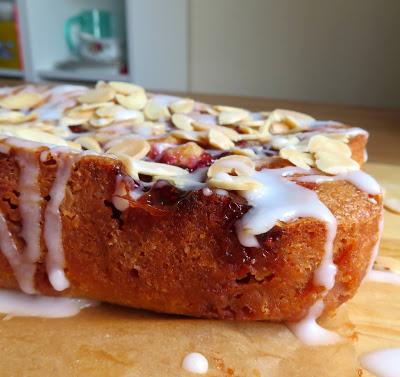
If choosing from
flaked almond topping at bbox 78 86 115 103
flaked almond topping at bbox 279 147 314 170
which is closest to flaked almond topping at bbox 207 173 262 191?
flaked almond topping at bbox 279 147 314 170

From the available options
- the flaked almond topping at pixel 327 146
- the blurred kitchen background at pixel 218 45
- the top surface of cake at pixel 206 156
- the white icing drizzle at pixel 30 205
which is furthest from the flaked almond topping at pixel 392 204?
the blurred kitchen background at pixel 218 45

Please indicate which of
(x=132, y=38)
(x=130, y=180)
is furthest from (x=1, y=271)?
(x=132, y=38)

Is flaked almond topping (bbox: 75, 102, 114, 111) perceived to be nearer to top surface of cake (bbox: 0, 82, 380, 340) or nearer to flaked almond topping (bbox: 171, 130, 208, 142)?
top surface of cake (bbox: 0, 82, 380, 340)

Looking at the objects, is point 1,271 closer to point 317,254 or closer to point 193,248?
point 193,248

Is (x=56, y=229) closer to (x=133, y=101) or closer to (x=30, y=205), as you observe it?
(x=30, y=205)

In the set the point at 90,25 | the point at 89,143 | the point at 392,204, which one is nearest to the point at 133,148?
the point at 89,143

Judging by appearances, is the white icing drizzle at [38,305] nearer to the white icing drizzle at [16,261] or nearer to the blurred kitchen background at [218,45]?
the white icing drizzle at [16,261]
